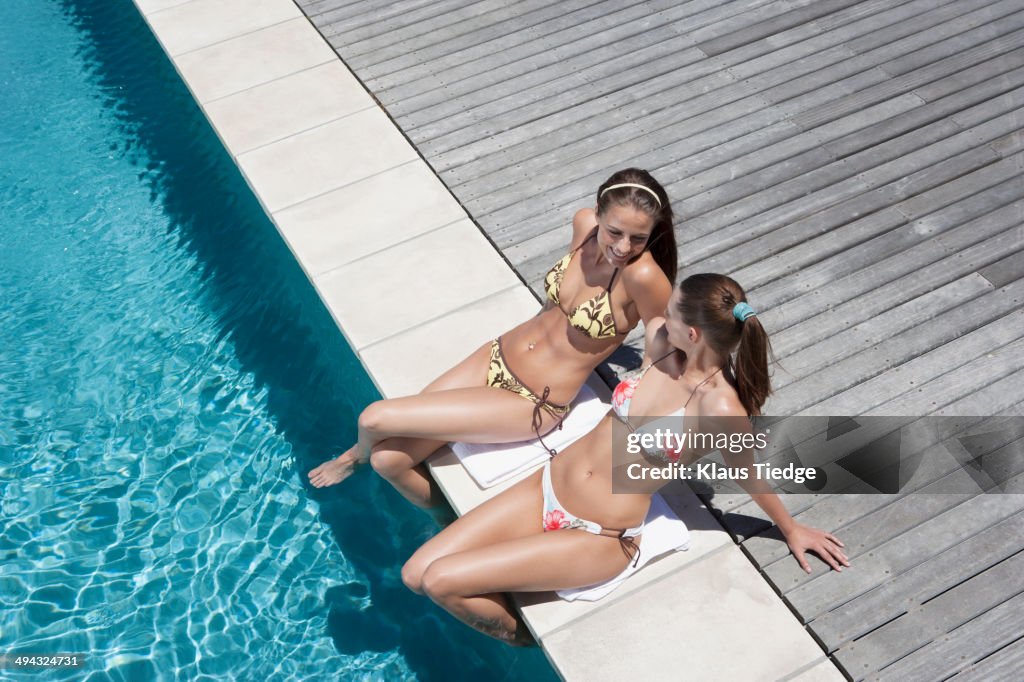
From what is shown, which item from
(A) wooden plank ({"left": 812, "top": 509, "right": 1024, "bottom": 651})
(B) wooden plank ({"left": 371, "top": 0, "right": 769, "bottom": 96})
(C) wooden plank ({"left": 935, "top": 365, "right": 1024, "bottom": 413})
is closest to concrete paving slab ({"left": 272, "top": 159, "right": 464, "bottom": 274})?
(B) wooden plank ({"left": 371, "top": 0, "right": 769, "bottom": 96})

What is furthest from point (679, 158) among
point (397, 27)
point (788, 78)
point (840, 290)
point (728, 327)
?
point (728, 327)

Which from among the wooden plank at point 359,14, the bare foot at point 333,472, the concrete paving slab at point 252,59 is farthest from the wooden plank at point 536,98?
the bare foot at point 333,472

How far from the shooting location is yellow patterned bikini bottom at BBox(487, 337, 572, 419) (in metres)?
4.54

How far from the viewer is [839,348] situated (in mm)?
5047

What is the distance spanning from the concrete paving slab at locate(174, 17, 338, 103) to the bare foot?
11.2 feet

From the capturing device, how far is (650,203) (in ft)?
13.2

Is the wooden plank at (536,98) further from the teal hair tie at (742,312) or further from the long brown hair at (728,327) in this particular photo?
the teal hair tie at (742,312)

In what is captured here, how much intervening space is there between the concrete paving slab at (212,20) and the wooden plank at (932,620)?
642 cm

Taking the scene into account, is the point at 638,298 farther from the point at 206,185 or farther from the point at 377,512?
the point at 206,185

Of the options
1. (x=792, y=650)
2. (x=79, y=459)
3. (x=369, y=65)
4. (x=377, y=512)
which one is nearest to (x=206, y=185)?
(x=369, y=65)

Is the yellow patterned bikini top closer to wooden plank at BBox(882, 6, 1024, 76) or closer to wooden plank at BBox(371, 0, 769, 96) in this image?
wooden plank at BBox(371, 0, 769, 96)

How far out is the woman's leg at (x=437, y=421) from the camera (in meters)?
4.44

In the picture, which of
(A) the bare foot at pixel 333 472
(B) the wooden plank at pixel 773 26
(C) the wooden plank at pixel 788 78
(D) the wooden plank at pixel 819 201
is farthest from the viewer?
(B) the wooden plank at pixel 773 26

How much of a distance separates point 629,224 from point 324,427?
8.31 feet
